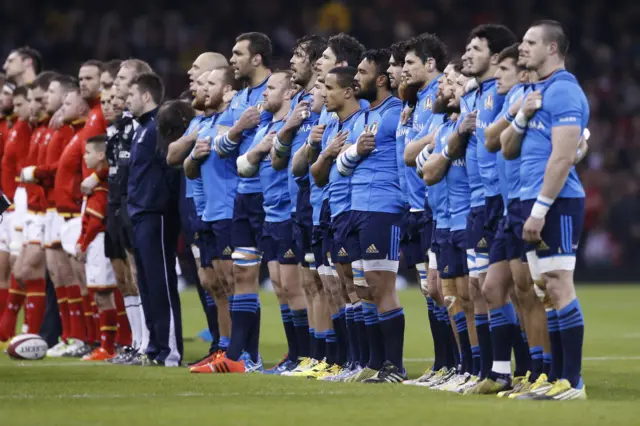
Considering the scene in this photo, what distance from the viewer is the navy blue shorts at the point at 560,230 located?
801 cm

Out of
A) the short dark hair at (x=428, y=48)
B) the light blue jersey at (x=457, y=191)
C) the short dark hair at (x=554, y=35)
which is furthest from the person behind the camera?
the short dark hair at (x=428, y=48)

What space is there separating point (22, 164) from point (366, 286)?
6188 millimetres

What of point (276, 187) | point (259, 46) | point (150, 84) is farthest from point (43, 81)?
point (276, 187)

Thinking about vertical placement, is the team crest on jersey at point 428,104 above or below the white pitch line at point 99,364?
above

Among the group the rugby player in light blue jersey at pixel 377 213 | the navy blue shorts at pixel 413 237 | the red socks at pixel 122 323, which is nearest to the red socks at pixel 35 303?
the red socks at pixel 122 323

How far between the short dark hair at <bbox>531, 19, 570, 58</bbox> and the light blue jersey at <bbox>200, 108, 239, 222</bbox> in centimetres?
365

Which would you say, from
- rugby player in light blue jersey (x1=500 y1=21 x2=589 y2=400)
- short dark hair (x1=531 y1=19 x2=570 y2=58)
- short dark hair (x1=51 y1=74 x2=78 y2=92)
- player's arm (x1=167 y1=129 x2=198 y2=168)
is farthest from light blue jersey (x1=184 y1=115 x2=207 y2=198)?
short dark hair (x1=531 y1=19 x2=570 y2=58)

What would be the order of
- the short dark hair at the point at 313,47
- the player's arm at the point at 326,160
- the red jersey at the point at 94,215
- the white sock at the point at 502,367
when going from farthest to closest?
the red jersey at the point at 94,215 → the short dark hair at the point at 313,47 → the player's arm at the point at 326,160 → the white sock at the point at 502,367

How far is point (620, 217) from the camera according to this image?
83.8ft

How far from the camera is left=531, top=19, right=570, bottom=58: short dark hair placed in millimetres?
8125

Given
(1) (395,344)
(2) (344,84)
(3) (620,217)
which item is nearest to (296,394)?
(1) (395,344)

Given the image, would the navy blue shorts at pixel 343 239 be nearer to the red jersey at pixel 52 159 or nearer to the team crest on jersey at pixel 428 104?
the team crest on jersey at pixel 428 104

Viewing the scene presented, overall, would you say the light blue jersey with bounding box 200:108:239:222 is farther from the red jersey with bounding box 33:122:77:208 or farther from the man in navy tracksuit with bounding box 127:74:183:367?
the red jersey with bounding box 33:122:77:208

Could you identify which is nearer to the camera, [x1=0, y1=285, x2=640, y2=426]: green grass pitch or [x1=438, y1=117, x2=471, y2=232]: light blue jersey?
[x1=0, y1=285, x2=640, y2=426]: green grass pitch
